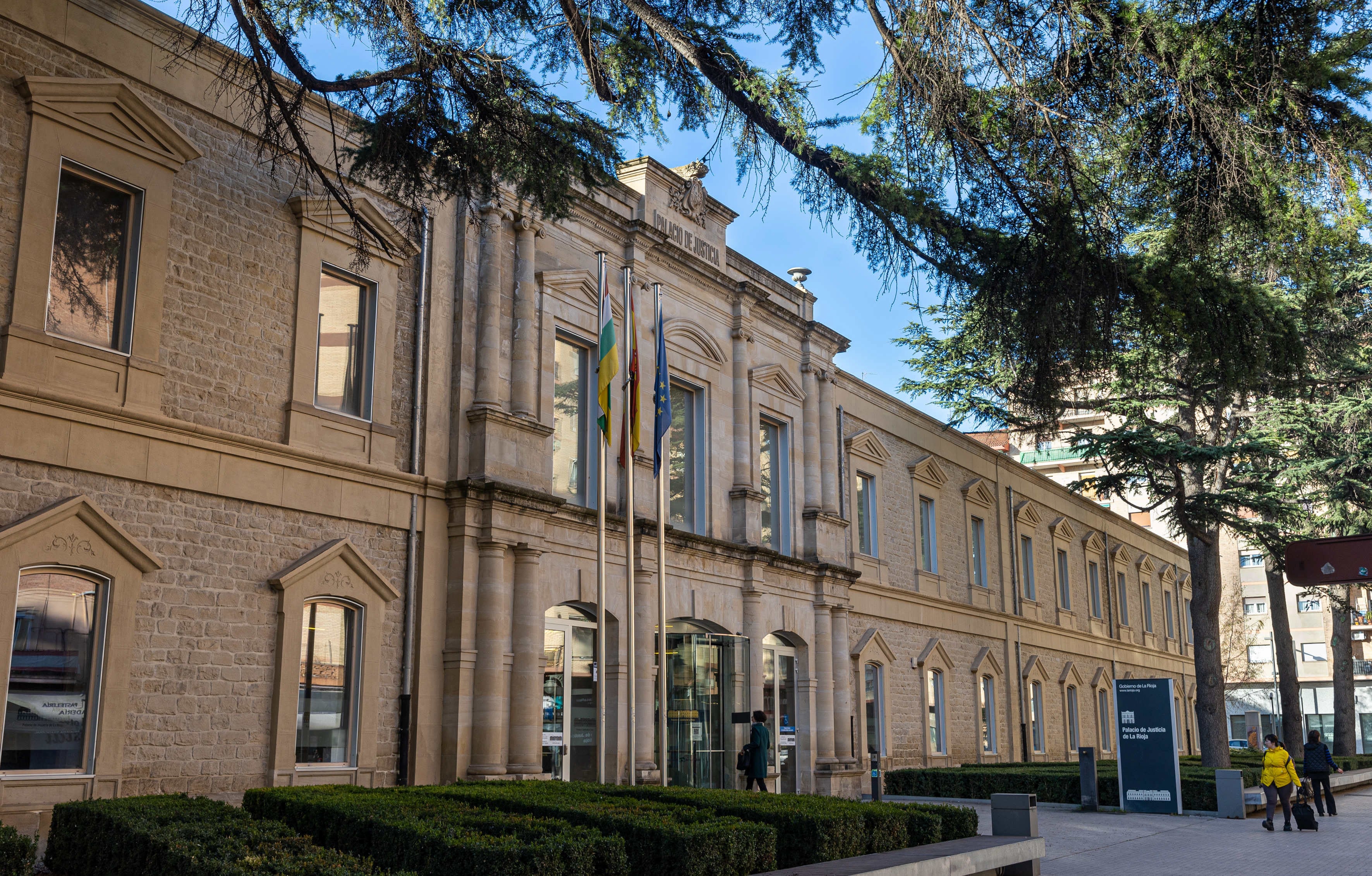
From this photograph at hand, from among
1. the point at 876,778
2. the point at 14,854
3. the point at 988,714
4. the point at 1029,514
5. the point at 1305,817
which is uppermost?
the point at 1029,514

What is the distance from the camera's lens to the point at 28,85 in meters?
11.5

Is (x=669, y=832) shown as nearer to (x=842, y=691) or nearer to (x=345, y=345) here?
(x=345, y=345)

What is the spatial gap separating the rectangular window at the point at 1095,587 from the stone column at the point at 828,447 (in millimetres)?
18227

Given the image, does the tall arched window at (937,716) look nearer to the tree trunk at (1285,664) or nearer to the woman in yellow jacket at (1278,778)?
the tree trunk at (1285,664)

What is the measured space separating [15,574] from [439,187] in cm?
524

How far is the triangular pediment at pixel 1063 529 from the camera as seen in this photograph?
37.0 m

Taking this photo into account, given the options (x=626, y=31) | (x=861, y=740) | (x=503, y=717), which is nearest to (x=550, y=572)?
(x=503, y=717)

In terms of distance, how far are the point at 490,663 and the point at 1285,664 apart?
25.8 meters

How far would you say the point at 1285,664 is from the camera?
32.8 m

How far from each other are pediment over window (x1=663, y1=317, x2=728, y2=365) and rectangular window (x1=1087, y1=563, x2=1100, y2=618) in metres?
22.8

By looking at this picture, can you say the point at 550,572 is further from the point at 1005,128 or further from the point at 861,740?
the point at 861,740

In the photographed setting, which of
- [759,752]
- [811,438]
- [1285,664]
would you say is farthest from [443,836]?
[1285,664]

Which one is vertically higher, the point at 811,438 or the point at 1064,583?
the point at 811,438

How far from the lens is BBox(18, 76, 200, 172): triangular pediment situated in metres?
11.6
